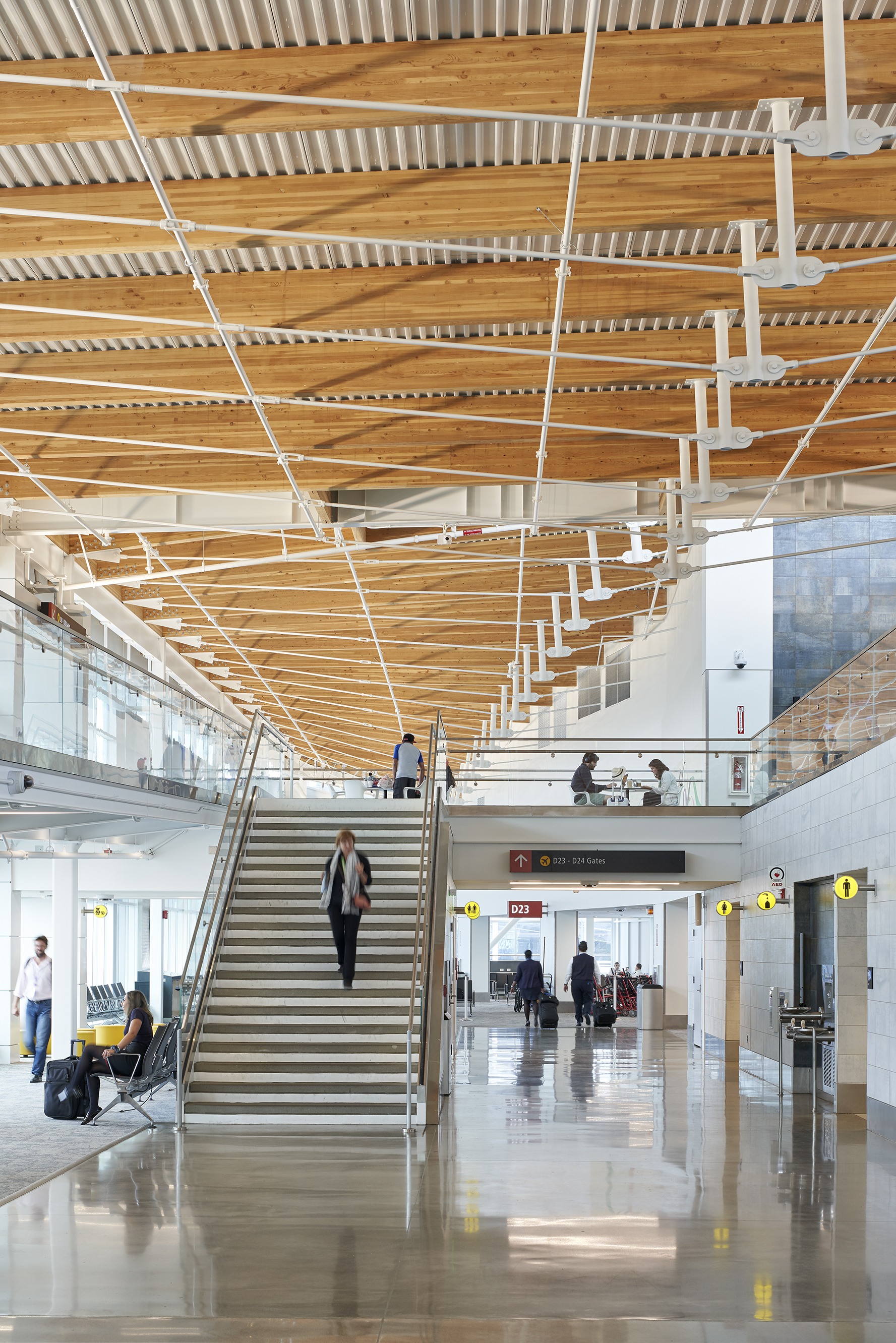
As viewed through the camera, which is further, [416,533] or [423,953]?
[416,533]

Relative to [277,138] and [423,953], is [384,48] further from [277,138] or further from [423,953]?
[423,953]

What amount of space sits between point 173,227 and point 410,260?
2438 mm

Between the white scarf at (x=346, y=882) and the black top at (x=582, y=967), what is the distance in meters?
13.0

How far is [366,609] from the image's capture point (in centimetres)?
2255

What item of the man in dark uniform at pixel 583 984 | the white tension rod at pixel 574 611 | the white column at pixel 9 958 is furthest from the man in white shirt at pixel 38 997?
the man in dark uniform at pixel 583 984

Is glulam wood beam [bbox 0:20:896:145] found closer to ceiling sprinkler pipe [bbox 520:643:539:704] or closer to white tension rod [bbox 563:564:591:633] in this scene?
white tension rod [bbox 563:564:591:633]

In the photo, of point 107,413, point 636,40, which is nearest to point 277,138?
point 636,40

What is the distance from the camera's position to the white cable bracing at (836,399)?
10.6m

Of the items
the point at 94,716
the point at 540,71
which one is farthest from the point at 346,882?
the point at 540,71

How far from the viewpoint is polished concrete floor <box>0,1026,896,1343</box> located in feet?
Answer: 19.3

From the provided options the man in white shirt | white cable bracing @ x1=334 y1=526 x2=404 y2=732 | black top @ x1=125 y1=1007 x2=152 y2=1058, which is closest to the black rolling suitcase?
black top @ x1=125 y1=1007 x2=152 y2=1058

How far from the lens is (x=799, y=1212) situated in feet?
27.4

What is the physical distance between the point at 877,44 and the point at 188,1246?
302 inches

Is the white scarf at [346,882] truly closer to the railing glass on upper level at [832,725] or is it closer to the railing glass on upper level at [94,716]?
the railing glass on upper level at [94,716]
